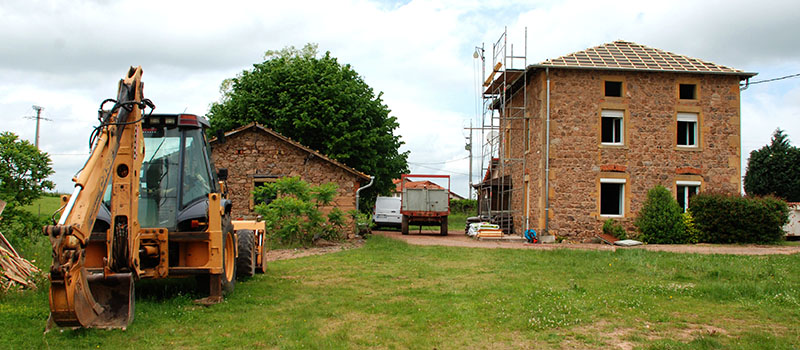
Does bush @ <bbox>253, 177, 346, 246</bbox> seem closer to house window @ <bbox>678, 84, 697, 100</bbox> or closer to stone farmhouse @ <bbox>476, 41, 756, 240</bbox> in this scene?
stone farmhouse @ <bbox>476, 41, 756, 240</bbox>

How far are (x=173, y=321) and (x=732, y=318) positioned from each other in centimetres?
641

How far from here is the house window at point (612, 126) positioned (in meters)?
22.5

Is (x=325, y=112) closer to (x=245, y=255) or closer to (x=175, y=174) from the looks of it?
(x=245, y=255)

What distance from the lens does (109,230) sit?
20.2ft

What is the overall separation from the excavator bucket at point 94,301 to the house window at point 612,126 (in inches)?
780

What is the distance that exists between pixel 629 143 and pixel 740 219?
14.9 feet

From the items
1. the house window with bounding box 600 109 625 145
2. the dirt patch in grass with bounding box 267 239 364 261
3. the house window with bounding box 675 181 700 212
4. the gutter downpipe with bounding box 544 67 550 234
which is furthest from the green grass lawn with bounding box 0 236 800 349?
the house window with bounding box 600 109 625 145

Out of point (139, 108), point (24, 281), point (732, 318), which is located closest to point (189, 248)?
point (139, 108)

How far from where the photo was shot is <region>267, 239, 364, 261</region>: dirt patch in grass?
15.2 metres

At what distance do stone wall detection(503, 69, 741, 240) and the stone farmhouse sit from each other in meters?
0.04

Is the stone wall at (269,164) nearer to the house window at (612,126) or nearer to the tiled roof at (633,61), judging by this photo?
the tiled roof at (633,61)

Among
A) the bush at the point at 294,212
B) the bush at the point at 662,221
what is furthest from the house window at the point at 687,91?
the bush at the point at 294,212

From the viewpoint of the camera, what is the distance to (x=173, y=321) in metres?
6.61

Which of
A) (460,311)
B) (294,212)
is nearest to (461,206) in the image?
(294,212)
